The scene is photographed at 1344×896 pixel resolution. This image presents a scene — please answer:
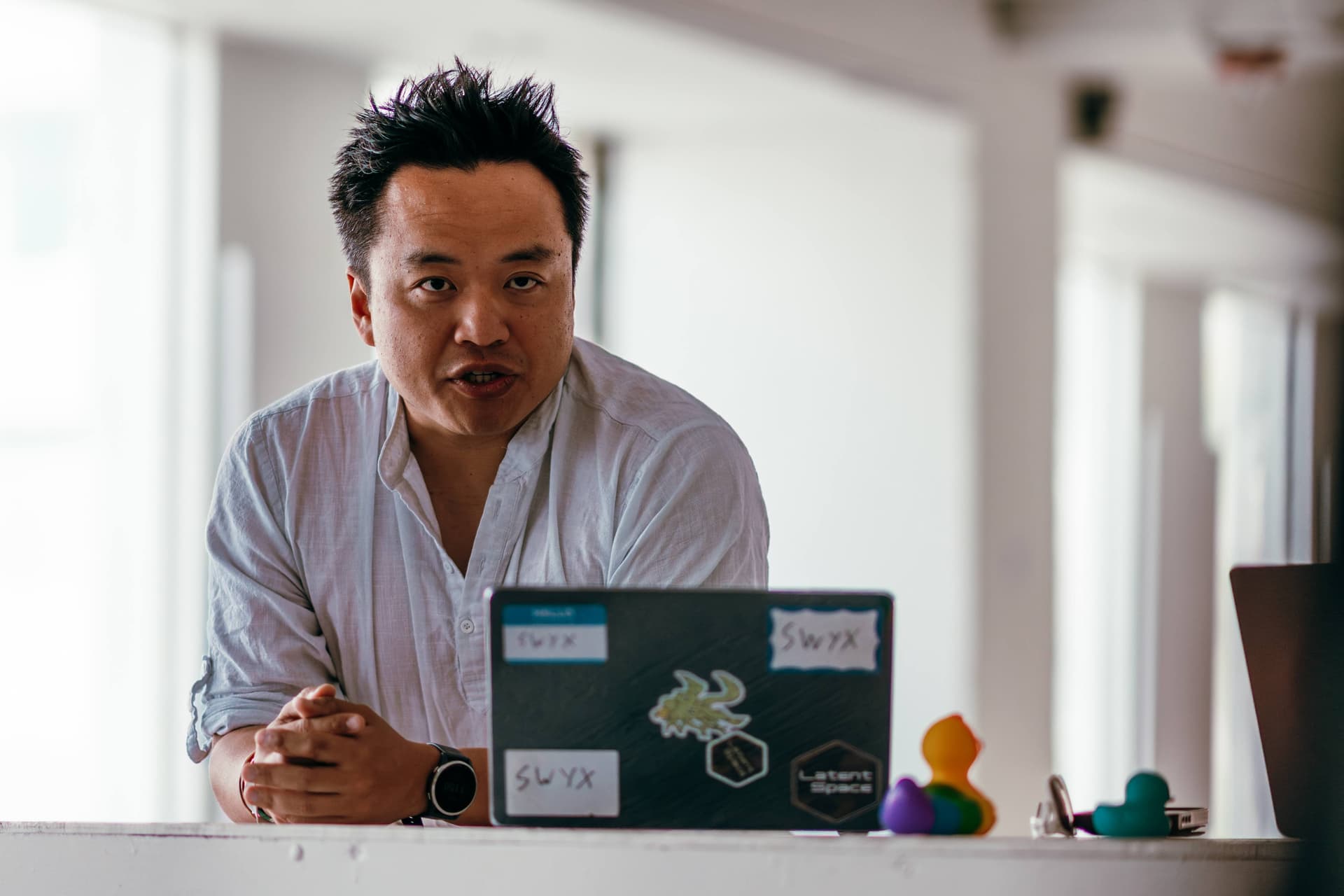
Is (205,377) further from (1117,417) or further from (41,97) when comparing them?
(1117,417)

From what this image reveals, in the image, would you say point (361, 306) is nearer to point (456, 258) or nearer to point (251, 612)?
point (456, 258)

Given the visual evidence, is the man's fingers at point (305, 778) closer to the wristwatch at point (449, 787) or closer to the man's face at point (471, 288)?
the wristwatch at point (449, 787)

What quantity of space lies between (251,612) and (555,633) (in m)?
0.64

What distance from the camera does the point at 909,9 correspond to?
4457mm

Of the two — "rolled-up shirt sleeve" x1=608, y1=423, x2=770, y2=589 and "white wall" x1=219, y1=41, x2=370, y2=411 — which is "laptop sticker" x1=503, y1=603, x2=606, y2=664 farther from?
"white wall" x1=219, y1=41, x2=370, y2=411

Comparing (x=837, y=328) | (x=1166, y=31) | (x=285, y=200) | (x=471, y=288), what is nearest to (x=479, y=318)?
(x=471, y=288)

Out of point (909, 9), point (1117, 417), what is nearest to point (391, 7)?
point (909, 9)

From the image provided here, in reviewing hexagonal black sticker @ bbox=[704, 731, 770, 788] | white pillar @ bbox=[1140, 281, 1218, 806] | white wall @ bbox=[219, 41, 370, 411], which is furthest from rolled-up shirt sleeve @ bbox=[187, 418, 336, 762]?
white pillar @ bbox=[1140, 281, 1218, 806]

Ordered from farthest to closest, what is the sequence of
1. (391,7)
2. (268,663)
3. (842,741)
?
(391,7) < (268,663) < (842,741)

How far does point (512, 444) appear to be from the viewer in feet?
5.40

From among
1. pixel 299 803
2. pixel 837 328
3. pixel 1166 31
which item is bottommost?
pixel 299 803

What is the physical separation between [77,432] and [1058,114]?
10.6 ft

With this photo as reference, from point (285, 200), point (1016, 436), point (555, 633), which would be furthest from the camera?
point (1016, 436)

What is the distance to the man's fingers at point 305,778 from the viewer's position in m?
1.31
